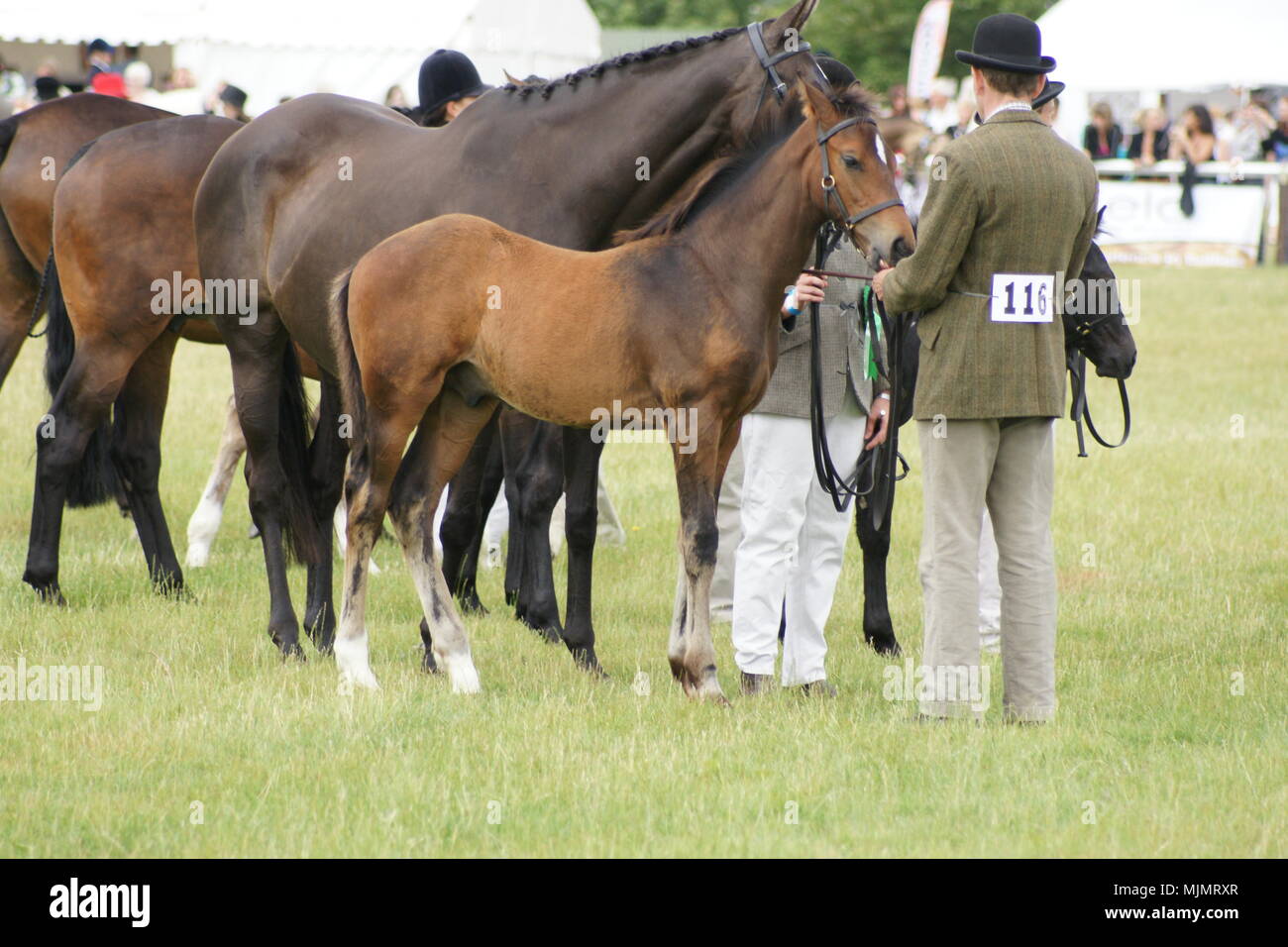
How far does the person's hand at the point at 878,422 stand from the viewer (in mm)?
5859

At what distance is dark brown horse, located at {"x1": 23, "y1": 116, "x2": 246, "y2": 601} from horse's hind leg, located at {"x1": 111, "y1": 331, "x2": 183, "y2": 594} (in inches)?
4.8

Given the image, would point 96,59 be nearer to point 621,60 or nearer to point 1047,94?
point 621,60

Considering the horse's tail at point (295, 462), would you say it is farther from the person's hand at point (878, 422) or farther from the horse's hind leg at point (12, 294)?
the person's hand at point (878, 422)

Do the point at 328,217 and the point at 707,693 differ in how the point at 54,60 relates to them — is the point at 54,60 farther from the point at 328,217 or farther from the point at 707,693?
the point at 707,693

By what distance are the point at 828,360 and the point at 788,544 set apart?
71cm

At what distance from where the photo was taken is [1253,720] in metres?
5.29

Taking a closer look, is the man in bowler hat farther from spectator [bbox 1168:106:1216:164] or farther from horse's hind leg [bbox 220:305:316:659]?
spectator [bbox 1168:106:1216:164]

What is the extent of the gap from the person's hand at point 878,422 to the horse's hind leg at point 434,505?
150cm

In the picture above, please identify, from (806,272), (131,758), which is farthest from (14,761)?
(806,272)

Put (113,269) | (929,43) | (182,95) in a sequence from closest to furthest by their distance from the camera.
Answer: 1. (113,269)
2. (182,95)
3. (929,43)

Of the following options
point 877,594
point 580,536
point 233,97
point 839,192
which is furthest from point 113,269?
point 233,97

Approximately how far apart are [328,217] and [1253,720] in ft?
13.3

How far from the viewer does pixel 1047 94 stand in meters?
5.01

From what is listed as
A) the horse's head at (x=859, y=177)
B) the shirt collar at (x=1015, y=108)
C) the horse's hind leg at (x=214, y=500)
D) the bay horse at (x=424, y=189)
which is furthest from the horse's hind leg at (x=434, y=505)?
the horse's hind leg at (x=214, y=500)
